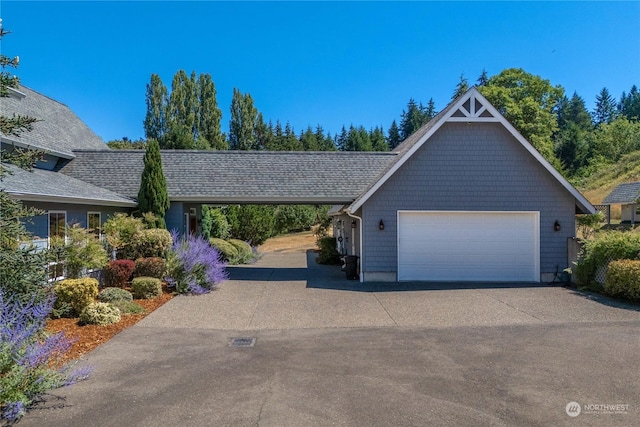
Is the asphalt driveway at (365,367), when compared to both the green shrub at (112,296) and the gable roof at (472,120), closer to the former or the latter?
the green shrub at (112,296)

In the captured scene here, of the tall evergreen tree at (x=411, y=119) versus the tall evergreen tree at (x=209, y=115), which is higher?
the tall evergreen tree at (x=411, y=119)

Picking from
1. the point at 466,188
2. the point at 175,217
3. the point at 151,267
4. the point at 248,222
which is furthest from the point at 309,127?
the point at 151,267

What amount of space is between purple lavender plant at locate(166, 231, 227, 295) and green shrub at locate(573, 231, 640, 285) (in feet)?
34.2

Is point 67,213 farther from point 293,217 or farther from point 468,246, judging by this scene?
point 293,217

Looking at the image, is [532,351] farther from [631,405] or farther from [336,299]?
[336,299]

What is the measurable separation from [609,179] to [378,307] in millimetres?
49142

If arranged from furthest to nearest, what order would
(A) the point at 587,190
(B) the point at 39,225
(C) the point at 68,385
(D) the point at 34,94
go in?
(A) the point at 587,190
(D) the point at 34,94
(B) the point at 39,225
(C) the point at 68,385

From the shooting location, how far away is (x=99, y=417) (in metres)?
4.43

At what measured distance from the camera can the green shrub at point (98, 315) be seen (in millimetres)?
8320

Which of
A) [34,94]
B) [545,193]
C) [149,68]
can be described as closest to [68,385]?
[545,193]

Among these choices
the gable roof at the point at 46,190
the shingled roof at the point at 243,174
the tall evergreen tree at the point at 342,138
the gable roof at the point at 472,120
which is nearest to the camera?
the gable roof at the point at 46,190

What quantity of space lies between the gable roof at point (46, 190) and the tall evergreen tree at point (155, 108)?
119 feet

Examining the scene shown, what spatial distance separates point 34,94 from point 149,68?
31.9 m

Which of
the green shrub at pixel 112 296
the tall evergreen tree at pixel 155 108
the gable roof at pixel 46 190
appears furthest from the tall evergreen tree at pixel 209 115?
the green shrub at pixel 112 296
